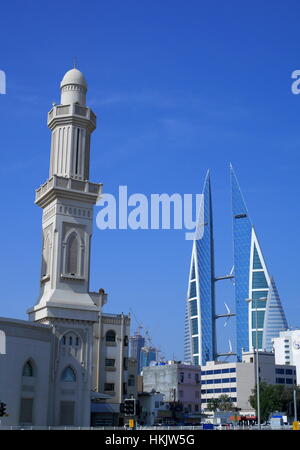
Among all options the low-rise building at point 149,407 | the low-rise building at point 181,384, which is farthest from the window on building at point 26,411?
the low-rise building at point 181,384

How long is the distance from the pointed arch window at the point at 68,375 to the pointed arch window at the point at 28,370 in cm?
333

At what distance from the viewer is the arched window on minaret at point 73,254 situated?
58.0 meters

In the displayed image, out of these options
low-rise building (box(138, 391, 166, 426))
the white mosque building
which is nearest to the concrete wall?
the white mosque building

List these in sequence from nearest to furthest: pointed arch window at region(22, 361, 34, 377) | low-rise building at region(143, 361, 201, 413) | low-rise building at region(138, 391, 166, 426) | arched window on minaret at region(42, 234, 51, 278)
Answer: pointed arch window at region(22, 361, 34, 377), arched window on minaret at region(42, 234, 51, 278), low-rise building at region(138, 391, 166, 426), low-rise building at region(143, 361, 201, 413)

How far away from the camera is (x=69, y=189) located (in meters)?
58.6

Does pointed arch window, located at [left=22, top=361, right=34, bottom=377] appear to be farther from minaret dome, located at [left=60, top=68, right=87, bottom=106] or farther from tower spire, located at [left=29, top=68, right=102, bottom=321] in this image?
minaret dome, located at [left=60, top=68, right=87, bottom=106]

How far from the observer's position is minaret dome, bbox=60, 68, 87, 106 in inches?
2441

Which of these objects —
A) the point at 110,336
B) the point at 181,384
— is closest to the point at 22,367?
the point at 110,336

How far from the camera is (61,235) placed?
57875 millimetres
